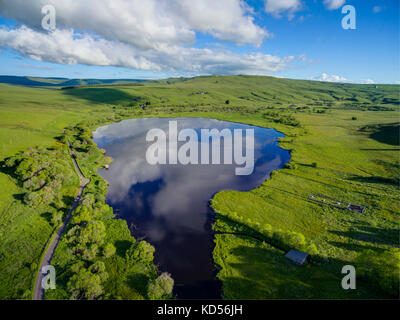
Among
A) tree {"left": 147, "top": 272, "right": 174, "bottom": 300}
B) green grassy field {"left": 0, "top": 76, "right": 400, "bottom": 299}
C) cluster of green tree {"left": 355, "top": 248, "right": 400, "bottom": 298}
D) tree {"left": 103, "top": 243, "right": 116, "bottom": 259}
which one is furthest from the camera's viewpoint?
tree {"left": 103, "top": 243, "right": 116, "bottom": 259}

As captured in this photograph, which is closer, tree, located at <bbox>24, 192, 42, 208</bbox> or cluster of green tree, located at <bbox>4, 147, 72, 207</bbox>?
tree, located at <bbox>24, 192, 42, 208</bbox>

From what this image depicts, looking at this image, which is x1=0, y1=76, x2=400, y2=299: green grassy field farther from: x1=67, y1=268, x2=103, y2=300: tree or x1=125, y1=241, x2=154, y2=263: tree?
x1=125, y1=241, x2=154, y2=263: tree

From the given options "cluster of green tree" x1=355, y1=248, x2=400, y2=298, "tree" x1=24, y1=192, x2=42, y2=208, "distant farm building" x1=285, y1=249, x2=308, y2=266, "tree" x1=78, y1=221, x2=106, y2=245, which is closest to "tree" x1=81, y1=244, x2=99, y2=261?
"tree" x1=78, y1=221, x2=106, y2=245

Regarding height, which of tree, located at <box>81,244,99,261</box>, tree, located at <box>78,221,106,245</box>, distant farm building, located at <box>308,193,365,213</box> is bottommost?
tree, located at <box>81,244,99,261</box>

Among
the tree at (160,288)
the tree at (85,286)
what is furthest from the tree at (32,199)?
the tree at (160,288)

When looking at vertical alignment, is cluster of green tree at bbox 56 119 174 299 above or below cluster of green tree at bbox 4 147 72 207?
below

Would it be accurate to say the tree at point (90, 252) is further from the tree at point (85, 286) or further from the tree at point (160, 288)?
the tree at point (160, 288)

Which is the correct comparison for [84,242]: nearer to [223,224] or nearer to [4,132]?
[223,224]

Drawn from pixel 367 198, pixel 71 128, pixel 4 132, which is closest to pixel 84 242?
pixel 367 198

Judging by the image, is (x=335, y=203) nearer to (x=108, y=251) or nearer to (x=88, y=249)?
(x=108, y=251)
